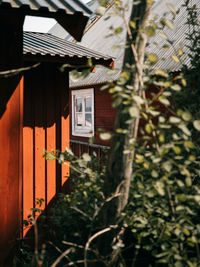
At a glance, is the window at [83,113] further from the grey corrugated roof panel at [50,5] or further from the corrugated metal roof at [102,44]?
the grey corrugated roof panel at [50,5]

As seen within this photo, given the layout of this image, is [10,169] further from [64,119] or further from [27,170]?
[64,119]

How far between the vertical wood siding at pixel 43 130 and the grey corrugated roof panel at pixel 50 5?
7.00 feet

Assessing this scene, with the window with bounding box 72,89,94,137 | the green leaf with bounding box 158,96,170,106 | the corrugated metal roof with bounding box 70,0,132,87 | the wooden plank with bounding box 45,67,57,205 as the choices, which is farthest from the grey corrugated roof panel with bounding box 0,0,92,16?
the window with bounding box 72,89,94,137

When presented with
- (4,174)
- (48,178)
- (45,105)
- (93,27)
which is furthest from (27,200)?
(93,27)

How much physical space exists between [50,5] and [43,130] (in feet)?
8.16

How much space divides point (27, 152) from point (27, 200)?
0.75 m

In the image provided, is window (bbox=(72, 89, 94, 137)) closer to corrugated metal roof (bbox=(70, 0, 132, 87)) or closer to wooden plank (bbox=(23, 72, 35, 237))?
corrugated metal roof (bbox=(70, 0, 132, 87))

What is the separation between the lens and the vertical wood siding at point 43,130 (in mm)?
4934

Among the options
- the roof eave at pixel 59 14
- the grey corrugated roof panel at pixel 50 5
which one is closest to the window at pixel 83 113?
the roof eave at pixel 59 14

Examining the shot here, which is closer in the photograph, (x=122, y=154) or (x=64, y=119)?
(x=122, y=154)

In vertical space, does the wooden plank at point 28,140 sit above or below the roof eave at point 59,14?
below

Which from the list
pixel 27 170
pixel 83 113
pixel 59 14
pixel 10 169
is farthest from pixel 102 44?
pixel 10 169

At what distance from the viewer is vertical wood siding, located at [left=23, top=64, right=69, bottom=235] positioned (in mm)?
4934

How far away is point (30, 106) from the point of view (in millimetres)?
4953
